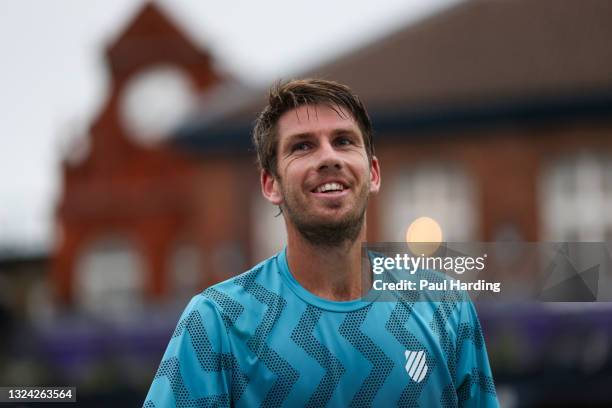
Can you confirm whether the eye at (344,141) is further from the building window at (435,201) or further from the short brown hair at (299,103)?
the building window at (435,201)

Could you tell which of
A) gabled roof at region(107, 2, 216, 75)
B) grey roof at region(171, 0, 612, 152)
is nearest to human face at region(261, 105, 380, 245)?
grey roof at region(171, 0, 612, 152)

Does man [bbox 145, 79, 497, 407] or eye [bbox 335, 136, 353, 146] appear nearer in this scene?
man [bbox 145, 79, 497, 407]

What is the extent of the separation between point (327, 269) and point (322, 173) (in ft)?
1.18

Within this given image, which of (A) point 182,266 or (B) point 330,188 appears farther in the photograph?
(A) point 182,266

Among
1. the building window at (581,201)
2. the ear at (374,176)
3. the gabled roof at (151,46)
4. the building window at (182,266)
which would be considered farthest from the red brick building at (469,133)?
the ear at (374,176)

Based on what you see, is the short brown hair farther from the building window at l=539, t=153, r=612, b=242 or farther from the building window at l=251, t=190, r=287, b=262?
the building window at l=251, t=190, r=287, b=262

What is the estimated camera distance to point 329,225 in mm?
3156

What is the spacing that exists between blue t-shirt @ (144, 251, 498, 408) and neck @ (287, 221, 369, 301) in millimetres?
46

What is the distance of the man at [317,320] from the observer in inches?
116

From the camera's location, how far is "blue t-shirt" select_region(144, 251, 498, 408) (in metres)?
2.94

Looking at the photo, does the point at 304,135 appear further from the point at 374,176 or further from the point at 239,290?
the point at 239,290

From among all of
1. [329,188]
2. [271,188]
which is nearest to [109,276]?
[271,188]

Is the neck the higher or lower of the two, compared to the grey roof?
lower

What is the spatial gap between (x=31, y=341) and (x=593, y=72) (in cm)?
1318
